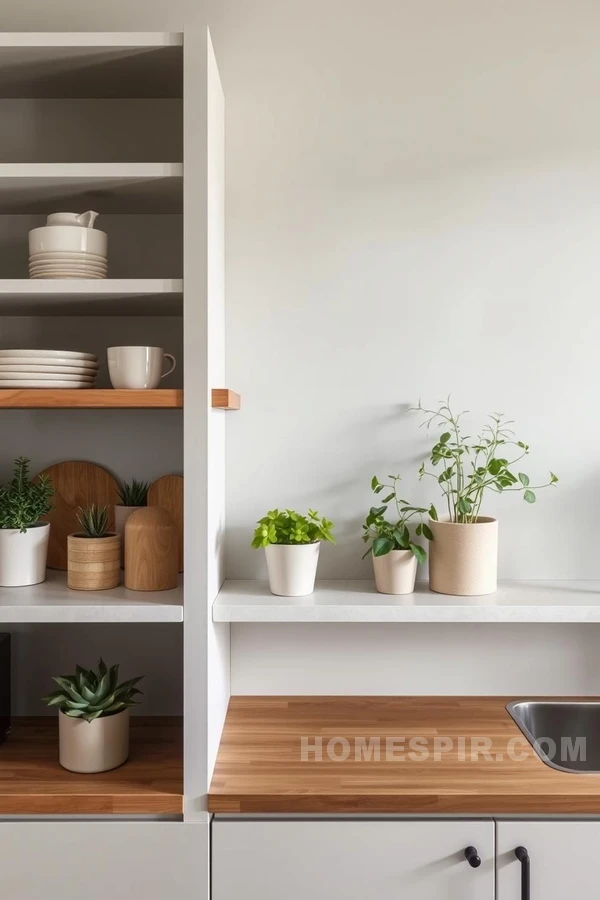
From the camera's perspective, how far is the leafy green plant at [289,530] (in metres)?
1.69

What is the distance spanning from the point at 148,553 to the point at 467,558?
2.35 feet

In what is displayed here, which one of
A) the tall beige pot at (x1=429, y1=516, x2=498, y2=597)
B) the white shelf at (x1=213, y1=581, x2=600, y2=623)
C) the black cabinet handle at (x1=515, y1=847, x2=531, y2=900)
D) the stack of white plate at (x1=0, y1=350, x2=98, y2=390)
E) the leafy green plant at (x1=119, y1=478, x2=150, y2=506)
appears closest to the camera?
the black cabinet handle at (x1=515, y1=847, x2=531, y2=900)

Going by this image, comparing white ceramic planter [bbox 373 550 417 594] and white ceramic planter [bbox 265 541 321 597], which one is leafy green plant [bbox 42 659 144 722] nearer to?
white ceramic planter [bbox 265 541 321 597]

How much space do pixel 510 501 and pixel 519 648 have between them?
15.0 inches

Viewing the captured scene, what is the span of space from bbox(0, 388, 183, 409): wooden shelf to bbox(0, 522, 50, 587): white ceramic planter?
0.29 meters

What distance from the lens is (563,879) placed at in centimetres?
144

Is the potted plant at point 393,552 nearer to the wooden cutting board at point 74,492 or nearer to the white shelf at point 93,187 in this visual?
the wooden cutting board at point 74,492

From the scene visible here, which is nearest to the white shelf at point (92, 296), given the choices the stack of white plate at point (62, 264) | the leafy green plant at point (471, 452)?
the stack of white plate at point (62, 264)

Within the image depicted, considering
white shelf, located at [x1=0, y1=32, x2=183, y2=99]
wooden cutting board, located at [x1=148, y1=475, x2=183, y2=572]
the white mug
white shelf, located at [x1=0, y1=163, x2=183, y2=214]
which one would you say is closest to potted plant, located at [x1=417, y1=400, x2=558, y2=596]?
wooden cutting board, located at [x1=148, y1=475, x2=183, y2=572]

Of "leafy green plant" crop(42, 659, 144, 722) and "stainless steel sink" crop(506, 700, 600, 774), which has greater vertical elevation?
"leafy green plant" crop(42, 659, 144, 722)

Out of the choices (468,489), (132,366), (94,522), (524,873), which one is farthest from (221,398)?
(524,873)

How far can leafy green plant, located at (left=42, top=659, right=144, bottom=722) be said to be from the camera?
61.0 inches

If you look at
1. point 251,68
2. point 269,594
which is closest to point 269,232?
point 251,68

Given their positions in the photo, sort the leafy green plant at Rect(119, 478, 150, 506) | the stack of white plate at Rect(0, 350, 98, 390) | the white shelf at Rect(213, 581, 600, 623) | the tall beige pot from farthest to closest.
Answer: the leafy green plant at Rect(119, 478, 150, 506) < the tall beige pot < the white shelf at Rect(213, 581, 600, 623) < the stack of white plate at Rect(0, 350, 98, 390)
